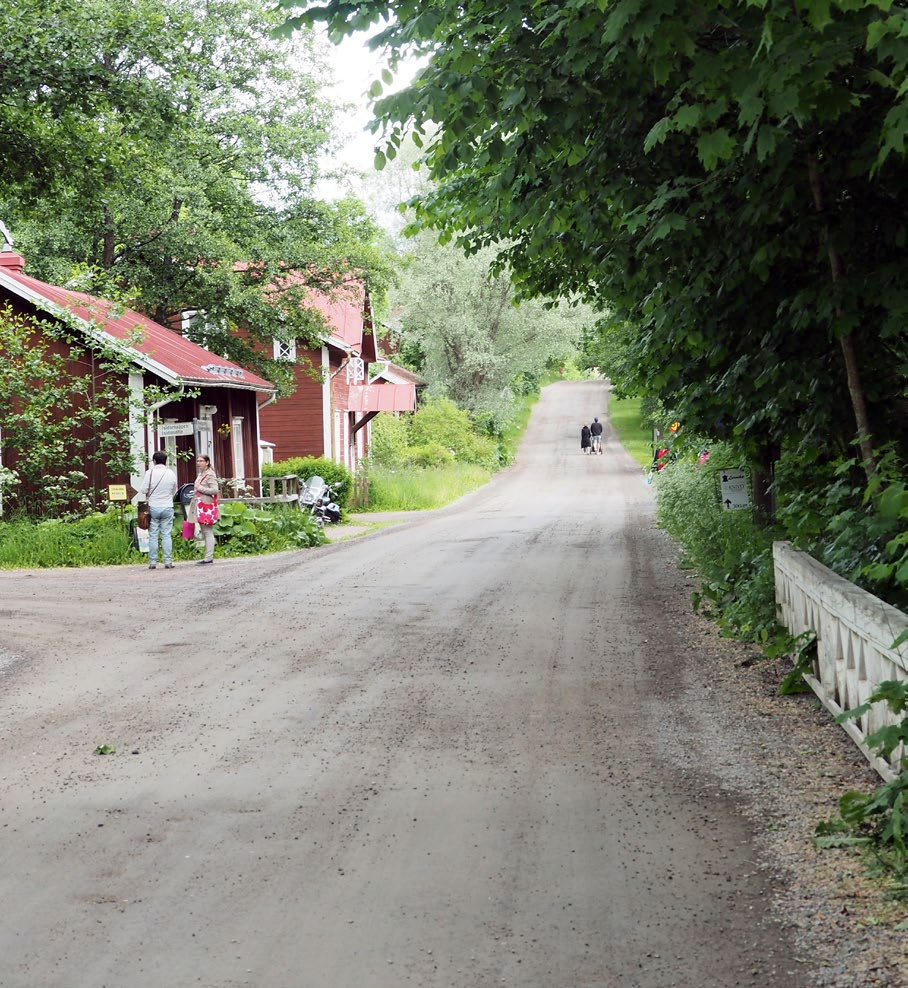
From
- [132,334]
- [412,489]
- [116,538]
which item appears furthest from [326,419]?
[116,538]

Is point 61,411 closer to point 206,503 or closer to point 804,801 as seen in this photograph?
point 206,503

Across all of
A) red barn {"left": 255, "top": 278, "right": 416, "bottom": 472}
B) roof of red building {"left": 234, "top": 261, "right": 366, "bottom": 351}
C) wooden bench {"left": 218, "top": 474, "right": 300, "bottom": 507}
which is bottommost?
wooden bench {"left": 218, "top": 474, "right": 300, "bottom": 507}

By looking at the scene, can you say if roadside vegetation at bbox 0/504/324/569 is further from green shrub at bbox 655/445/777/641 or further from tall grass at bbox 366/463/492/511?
tall grass at bbox 366/463/492/511

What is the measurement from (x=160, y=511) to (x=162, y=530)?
0.31m

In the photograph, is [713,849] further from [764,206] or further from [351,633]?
[351,633]

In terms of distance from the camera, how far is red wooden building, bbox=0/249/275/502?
840 inches

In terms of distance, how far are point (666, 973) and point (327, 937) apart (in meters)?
1.19

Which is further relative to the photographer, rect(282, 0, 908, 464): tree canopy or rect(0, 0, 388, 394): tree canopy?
rect(0, 0, 388, 394): tree canopy

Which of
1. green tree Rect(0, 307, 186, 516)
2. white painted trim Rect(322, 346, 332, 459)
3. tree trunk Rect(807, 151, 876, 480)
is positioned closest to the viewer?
tree trunk Rect(807, 151, 876, 480)

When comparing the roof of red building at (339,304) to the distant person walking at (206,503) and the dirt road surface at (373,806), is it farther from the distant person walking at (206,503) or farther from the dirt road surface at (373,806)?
the dirt road surface at (373,806)

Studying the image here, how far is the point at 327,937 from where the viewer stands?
13.7ft

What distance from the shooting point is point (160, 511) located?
18281mm

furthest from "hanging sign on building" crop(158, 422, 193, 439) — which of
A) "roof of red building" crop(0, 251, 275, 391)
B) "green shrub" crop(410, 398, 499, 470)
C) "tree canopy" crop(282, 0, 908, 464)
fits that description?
"green shrub" crop(410, 398, 499, 470)

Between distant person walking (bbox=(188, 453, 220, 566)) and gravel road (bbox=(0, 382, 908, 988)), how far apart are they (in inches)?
263
